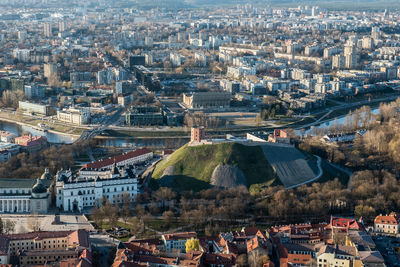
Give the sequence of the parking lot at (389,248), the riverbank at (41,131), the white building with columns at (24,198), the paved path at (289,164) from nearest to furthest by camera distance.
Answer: the parking lot at (389,248), the white building with columns at (24,198), the paved path at (289,164), the riverbank at (41,131)

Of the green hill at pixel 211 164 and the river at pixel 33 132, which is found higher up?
the green hill at pixel 211 164

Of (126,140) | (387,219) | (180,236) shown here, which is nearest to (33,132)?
(126,140)

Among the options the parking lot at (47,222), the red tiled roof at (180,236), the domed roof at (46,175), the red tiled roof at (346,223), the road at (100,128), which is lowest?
the parking lot at (47,222)

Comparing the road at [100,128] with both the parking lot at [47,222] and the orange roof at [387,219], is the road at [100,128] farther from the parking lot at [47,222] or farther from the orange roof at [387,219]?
the orange roof at [387,219]

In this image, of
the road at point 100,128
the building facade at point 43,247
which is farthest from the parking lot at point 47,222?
the road at point 100,128

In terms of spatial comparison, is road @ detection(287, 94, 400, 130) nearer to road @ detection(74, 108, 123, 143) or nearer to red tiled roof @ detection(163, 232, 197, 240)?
road @ detection(74, 108, 123, 143)
